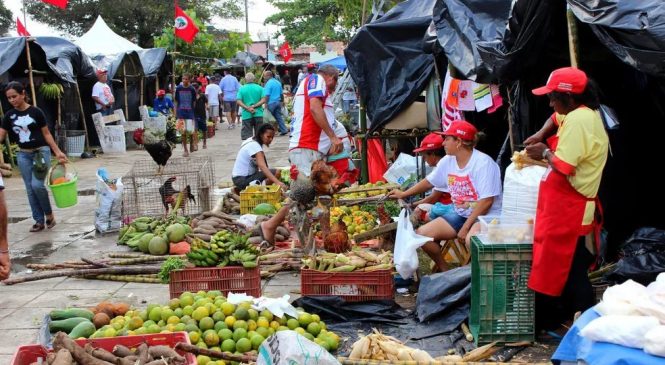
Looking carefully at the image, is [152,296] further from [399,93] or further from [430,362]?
[399,93]

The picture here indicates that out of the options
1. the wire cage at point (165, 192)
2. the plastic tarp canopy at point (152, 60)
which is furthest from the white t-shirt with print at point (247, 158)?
the plastic tarp canopy at point (152, 60)

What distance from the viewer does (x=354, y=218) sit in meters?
9.73

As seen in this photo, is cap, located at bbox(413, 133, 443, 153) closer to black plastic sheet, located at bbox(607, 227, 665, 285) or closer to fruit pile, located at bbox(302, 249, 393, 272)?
fruit pile, located at bbox(302, 249, 393, 272)

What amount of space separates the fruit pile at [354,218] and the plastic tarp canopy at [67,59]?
11.4m

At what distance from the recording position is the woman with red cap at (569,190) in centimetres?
534

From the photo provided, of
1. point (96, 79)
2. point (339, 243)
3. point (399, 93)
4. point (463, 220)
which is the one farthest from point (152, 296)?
point (96, 79)

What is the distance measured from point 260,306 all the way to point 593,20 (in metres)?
3.26

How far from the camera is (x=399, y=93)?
10656 millimetres

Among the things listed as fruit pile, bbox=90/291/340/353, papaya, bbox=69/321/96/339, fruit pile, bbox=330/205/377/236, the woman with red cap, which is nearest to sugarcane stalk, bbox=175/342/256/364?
fruit pile, bbox=90/291/340/353

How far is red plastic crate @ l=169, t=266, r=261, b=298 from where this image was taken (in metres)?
6.78

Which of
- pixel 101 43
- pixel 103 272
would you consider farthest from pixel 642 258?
pixel 101 43

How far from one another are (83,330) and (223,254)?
1.51m

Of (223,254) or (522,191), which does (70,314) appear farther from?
(522,191)

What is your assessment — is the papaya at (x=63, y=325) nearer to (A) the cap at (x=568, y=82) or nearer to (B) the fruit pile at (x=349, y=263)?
(B) the fruit pile at (x=349, y=263)
